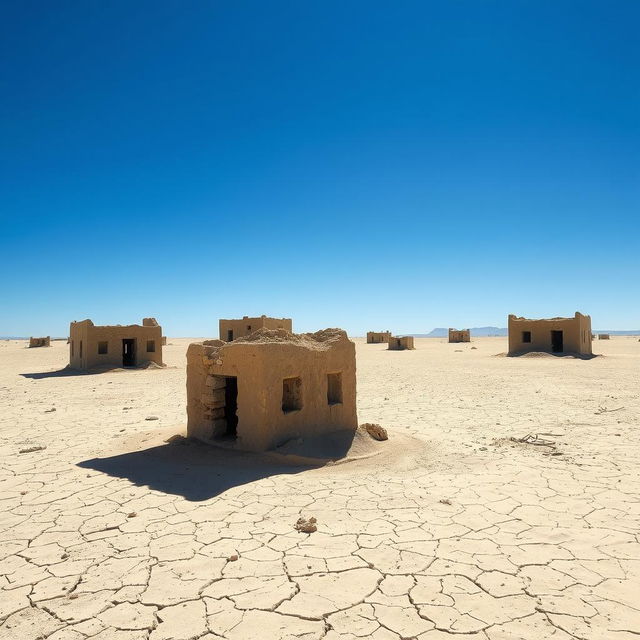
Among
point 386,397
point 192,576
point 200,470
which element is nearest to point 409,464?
point 200,470

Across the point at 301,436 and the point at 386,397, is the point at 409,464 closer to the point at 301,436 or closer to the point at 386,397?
the point at 301,436

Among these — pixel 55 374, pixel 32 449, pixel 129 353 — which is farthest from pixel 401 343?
pixel 32 449

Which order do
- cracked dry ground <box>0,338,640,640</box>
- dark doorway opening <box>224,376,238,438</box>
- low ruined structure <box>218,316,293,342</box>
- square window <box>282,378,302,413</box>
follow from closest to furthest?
cracked dry ground <box>0,338,640,640</box> < square window <box>282,378,302,413</box> < dark doorway opening <box>224,376,238,438</box> < low ruined structure <box>218,316,293,342</box>

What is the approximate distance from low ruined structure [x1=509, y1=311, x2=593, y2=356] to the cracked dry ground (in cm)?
1749

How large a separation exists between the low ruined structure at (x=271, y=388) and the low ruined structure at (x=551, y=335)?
827 inches

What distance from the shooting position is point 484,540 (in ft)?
16.0

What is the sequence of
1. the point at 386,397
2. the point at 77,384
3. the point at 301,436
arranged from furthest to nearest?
the point at 77,384 < the point at 386,397 < the point at 301,436

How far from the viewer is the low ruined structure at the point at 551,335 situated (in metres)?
25.8

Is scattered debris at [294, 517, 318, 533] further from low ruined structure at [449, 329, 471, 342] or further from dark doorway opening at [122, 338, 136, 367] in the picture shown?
low ruined structure at [449, 329, 471, 342]

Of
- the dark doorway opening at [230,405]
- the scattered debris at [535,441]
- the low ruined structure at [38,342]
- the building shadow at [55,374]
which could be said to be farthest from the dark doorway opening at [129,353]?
the low ruined structure at [38,342]

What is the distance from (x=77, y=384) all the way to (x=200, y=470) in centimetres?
1259

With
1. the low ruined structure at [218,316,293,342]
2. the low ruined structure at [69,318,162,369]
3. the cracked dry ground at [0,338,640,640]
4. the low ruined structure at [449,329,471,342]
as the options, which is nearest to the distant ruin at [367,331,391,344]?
the low ruined structure at [449,329,471,342]

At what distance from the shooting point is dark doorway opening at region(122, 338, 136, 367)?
76.3 ft

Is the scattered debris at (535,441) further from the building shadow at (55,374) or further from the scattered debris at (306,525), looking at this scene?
the building shadow at (55,374)
